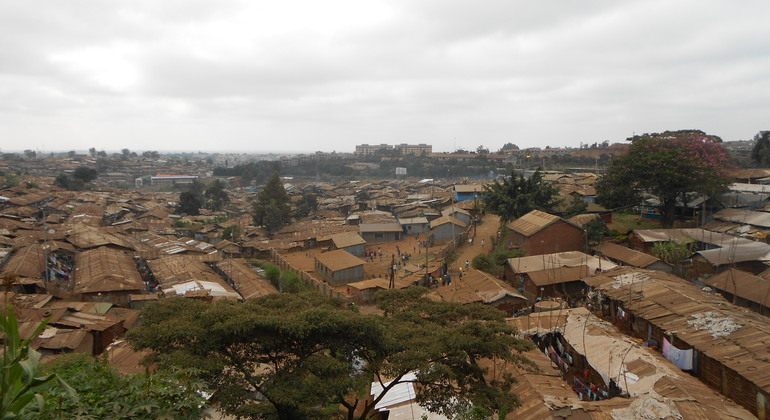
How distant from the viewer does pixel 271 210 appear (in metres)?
44.0

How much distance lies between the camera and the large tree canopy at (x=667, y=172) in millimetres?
26094

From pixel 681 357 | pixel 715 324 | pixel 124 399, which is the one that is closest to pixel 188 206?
pixel 681 357

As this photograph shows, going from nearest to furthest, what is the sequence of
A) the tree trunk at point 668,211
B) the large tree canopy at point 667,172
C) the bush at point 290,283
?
the bush at point 290,283 < the large tree canopy at point 667,172 < the tree trunk at point 668,211

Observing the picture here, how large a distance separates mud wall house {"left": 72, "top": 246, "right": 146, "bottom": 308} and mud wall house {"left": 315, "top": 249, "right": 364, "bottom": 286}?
33.4 ft

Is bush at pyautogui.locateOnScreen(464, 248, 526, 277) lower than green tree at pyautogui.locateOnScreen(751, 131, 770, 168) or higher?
lower

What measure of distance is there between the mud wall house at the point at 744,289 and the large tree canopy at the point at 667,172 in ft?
32.5

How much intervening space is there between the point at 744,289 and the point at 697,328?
18.5 ft

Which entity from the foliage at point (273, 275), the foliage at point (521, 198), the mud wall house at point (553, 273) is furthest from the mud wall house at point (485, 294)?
the foliage at point (521, 198)

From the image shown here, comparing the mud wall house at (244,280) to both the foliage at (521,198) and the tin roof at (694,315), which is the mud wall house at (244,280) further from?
the foliage at (521,198)

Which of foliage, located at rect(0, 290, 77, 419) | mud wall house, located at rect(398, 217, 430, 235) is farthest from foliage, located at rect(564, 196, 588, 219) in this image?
foliage, located at rect(0, 290, 77, 419)

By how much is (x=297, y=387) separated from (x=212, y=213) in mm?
51669

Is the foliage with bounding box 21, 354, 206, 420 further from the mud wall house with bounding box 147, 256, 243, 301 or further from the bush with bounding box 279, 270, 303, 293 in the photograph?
the bush with bounding box 279, 270, 303, 293

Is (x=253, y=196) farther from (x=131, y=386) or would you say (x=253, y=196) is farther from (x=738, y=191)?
(x=131, y=386)

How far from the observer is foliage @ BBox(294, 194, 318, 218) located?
53250mm
